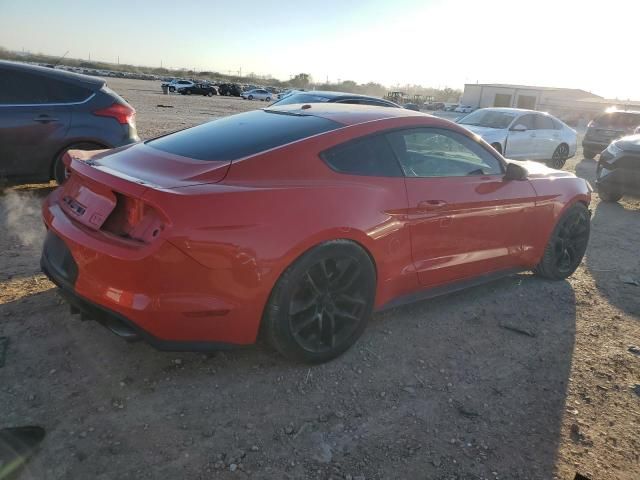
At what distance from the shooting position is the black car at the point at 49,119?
6.07 m

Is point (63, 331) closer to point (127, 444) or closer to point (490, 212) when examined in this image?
point (127, 444)

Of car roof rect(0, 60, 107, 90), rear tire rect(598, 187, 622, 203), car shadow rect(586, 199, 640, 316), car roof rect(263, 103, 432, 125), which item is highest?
car roof rect(0, 60, 107, 90)

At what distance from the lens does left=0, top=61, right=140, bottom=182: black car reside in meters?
6.07

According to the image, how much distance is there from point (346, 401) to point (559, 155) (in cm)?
1237

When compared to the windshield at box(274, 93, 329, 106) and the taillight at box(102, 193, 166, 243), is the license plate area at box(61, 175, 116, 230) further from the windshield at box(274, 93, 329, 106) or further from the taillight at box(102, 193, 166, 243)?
the windshield at box(274, 93, 329, 106)

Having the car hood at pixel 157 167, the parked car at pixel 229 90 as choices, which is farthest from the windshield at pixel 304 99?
the parked car at pixel 229 90

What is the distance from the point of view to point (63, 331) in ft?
10.9

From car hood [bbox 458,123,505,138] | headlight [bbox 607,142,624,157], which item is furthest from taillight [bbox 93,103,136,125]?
headlight [bbox 607,142,624,157]

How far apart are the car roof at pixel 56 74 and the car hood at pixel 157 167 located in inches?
149

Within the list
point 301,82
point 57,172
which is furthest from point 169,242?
point 301,82

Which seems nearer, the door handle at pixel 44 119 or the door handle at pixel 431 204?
the door handle at pixel 431 204

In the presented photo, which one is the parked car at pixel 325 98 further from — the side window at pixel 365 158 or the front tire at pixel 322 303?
the front tire at pixel 322 303

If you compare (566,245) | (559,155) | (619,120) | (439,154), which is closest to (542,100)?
(619,120)

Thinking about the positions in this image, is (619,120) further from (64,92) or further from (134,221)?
(134,221)
